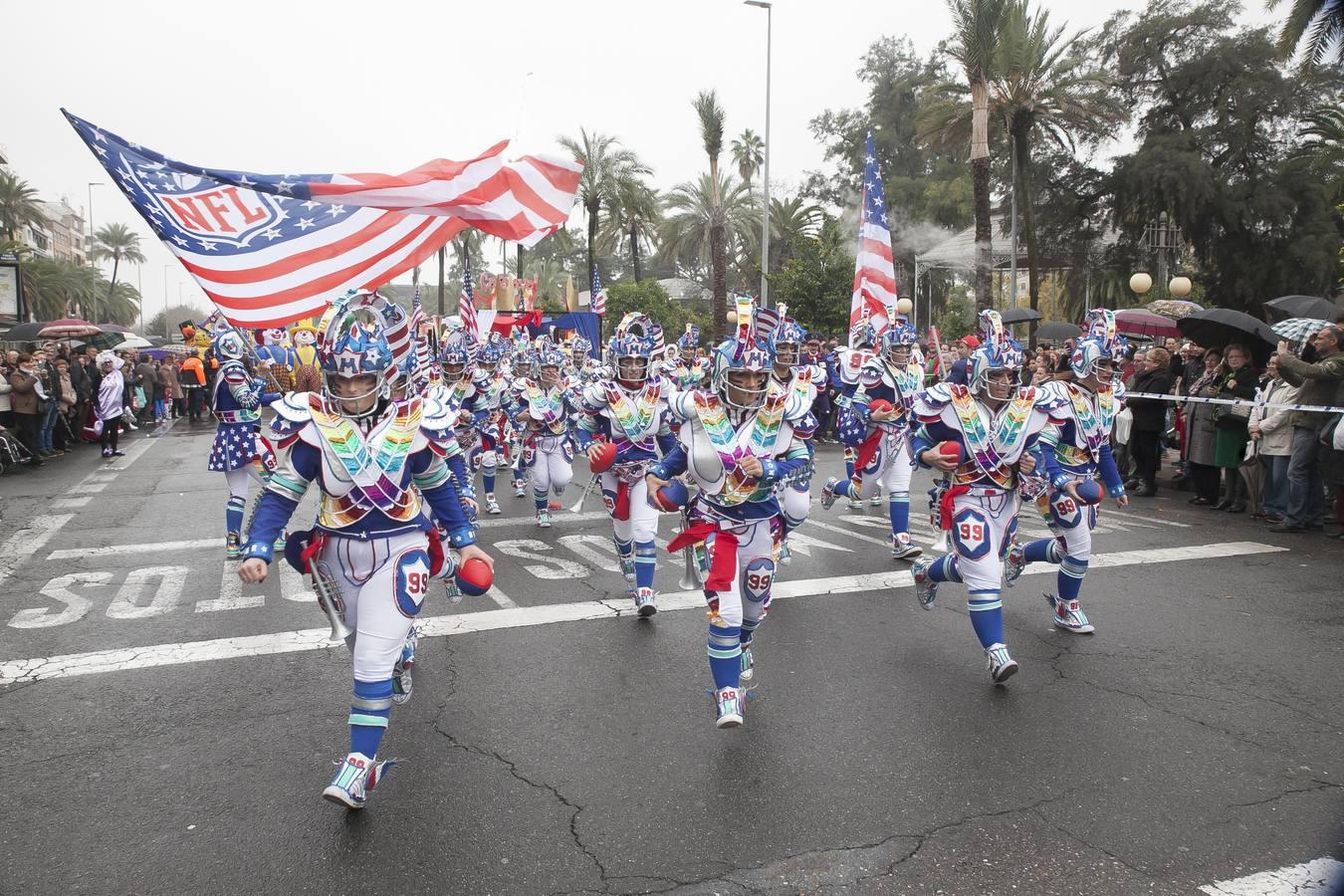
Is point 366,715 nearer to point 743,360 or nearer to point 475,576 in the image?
point 475,576

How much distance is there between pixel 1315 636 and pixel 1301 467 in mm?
4445

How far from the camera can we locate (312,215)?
6.96 meters

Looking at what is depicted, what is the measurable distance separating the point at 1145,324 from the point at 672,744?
15.9 m

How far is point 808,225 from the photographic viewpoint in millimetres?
46531

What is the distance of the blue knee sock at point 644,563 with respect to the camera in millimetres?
6980

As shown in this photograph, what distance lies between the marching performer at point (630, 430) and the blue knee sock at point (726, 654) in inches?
85.2

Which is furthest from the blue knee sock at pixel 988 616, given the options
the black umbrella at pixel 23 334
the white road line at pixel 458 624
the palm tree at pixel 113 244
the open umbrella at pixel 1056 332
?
the palm tree at pixel 113 244

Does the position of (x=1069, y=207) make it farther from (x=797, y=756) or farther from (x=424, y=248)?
A: (x=797, y=756)

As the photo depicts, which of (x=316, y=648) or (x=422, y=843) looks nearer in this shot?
(x=422, y=843)

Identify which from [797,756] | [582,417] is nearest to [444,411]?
[797,756]

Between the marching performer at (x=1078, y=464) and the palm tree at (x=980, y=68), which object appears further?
the palm tree at (x=980, y=68)

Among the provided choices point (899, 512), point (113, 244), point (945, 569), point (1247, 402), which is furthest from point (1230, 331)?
point (113, 244)

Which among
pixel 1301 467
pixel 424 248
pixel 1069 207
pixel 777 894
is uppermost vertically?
pixel 1069 207

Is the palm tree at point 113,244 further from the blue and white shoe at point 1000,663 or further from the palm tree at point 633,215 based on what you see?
the blue and white shoe at point 1000,663
